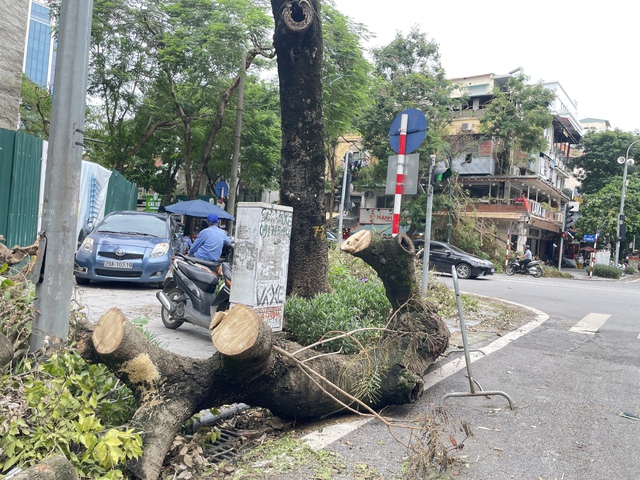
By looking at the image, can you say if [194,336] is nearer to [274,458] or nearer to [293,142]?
[293,142]

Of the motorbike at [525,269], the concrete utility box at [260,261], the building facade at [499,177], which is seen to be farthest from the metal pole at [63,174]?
the building facade at [499,177]

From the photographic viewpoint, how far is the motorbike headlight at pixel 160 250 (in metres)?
9.96

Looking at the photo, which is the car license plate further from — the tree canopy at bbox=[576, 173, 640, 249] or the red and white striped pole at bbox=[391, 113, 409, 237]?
the tree canopy at bbox=[576, 173, 640, 249]

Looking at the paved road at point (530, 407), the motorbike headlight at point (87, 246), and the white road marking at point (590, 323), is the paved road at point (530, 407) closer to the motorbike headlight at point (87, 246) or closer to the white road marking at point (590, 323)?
the white road marking at point (590, 323)

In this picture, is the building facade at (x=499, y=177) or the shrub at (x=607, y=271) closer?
the shrub at (x=607, y=271)

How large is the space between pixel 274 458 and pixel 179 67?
55.6 feet

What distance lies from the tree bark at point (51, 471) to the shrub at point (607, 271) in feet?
108

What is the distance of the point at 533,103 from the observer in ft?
94.8

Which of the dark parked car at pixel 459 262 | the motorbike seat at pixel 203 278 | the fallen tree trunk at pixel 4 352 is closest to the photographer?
the fallen tree trunk at pixel 4 352

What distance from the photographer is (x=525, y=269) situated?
84.0 ft

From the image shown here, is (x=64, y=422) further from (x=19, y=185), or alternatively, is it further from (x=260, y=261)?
(x=19, y=185)

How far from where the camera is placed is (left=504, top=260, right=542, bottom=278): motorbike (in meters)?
25.1

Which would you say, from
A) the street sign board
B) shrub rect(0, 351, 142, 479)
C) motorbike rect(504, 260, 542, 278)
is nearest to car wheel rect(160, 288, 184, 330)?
the street sign board

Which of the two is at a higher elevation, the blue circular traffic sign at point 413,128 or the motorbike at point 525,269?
the blue circular traffic sign at point 413,128
